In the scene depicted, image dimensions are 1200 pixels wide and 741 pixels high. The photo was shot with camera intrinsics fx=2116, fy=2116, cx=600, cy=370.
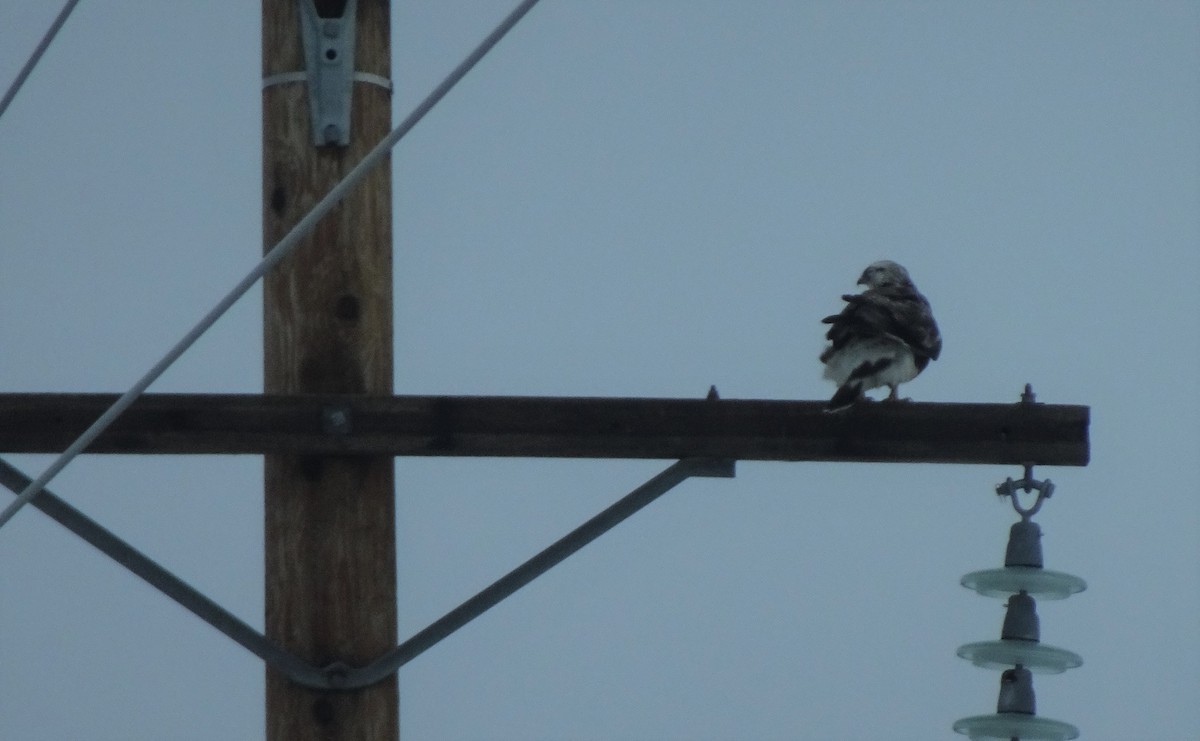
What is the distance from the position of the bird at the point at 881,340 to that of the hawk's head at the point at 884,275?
1.05ft

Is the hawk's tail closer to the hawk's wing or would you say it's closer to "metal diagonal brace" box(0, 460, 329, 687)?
the hawk's wing

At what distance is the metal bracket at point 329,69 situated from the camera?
258 inches

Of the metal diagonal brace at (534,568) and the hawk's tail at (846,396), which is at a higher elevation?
the hawk's tail at (846,396)

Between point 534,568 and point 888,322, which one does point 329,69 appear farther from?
point 888,322

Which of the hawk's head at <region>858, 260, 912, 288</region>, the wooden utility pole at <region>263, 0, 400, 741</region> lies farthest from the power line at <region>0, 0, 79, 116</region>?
the hawk's head at <region>858, 260, 912, 288</region>

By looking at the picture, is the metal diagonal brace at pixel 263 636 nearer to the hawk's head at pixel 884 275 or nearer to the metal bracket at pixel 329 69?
the metal bracket at pixel 329 69

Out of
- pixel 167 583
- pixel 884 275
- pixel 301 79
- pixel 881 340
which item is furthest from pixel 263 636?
pixel 884 275

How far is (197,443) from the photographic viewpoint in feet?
21.0

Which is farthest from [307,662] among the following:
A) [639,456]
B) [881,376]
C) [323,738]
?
[881,376]

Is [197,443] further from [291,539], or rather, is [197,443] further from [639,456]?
[639,456]

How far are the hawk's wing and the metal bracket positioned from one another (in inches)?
80.9

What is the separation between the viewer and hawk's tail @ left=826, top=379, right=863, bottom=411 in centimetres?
679

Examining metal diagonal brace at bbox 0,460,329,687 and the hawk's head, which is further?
the hawk's head

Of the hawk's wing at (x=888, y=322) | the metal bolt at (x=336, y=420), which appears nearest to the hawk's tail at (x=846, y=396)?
the hawk's wing at (x=888, y=322)
